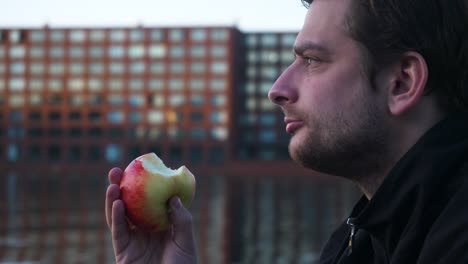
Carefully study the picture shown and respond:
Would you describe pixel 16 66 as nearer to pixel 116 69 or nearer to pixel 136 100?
pixel 116 69

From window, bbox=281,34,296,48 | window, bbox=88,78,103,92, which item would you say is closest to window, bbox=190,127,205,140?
window, bbox=88,78,103,92

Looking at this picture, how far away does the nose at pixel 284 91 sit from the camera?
1.66 metres

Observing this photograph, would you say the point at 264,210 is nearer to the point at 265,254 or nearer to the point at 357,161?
the point at 265,254

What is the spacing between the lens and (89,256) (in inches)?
447

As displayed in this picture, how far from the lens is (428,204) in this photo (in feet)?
4.12

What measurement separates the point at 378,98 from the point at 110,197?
0.87 meters

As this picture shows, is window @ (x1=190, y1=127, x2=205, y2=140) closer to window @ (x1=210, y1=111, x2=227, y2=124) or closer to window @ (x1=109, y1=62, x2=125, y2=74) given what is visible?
window @ (x1=210, y1=111, x2=227, y2=124)

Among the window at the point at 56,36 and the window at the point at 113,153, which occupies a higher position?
the window at the point at 56,36

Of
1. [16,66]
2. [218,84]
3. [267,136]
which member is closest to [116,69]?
[16,66]

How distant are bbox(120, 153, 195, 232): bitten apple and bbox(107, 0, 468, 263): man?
0.51m

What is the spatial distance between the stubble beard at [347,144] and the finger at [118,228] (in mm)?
575

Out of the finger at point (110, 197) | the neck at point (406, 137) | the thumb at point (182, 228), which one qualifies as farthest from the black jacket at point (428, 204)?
the finger at point (110, 197)

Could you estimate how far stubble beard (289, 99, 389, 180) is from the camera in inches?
61.1

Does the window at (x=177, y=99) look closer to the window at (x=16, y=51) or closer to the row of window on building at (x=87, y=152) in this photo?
the row of window on building at (x=87, y=152)
